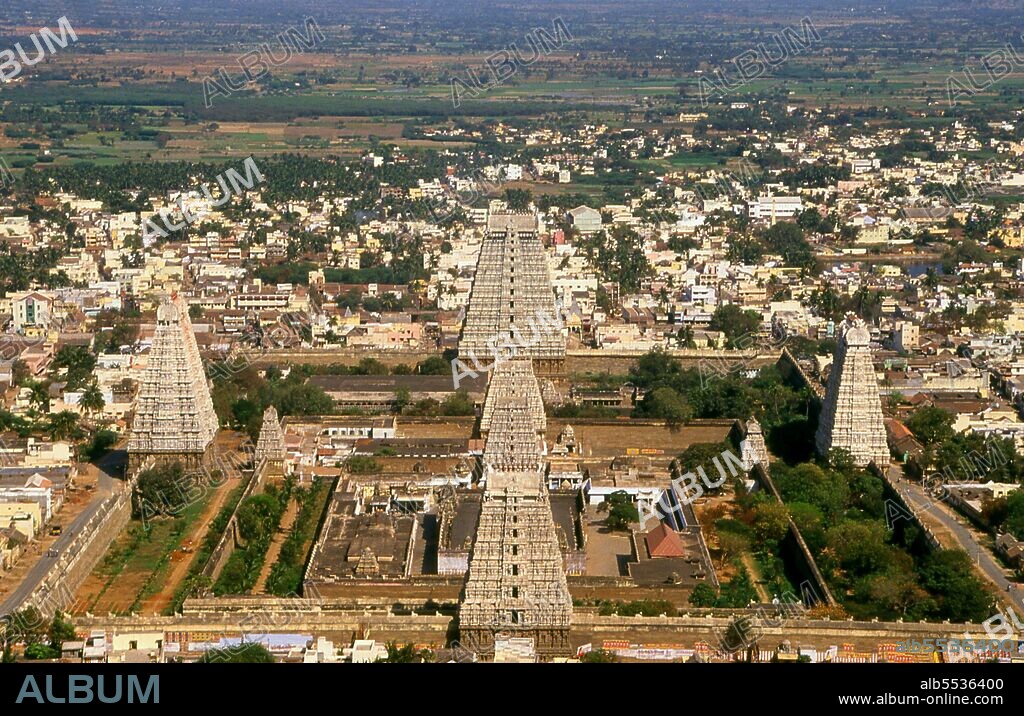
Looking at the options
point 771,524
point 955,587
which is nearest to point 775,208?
point 771,524

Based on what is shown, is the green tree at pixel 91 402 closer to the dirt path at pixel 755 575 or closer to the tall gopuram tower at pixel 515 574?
the dirt path at pixel 755 575

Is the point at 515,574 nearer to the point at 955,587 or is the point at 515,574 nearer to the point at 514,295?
the point at 955,587

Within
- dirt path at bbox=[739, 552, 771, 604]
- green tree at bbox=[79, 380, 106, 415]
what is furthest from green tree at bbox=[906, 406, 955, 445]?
green tree at bbox=[79, 380, 106, 415]

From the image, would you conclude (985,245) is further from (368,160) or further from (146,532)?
(146,532)

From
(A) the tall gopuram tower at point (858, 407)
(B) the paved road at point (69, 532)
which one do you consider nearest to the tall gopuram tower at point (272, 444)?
(B) the paved road at point (69, 532)
